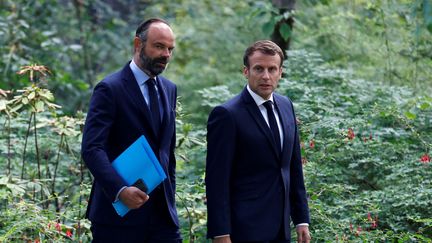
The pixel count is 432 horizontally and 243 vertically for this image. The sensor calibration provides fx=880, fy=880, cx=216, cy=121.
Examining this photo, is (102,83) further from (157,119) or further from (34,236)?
(34,236)

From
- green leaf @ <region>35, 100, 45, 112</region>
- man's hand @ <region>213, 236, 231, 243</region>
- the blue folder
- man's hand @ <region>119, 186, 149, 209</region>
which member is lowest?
man's hand @ <region>213, 236, 231, 243</region>

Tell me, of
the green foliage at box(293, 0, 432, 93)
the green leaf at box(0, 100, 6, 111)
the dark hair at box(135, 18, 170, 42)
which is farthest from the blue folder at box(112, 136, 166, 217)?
the green foliage at box(293, 0, 432, 93)

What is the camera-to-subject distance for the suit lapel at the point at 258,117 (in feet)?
16.0

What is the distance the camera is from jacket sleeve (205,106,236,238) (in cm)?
476

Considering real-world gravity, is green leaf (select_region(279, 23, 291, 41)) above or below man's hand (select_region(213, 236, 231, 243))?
above

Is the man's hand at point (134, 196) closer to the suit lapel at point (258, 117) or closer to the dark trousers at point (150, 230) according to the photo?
the dark trousers at point (150, 230)

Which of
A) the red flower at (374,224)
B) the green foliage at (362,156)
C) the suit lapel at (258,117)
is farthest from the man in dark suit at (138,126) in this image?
the red flower at (374,224)

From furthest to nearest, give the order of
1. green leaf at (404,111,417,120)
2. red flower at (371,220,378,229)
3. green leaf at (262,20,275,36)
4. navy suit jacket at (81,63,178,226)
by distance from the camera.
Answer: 1. green leaf at (262,20,275,36)
2. green leaf at (404,111,417,120)
3. red flower at (371,220,378,229)
4. navy suit jacket at (81,63,178,226)

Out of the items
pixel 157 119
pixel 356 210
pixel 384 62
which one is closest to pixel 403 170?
pixel 356 210

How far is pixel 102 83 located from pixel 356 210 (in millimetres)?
2515

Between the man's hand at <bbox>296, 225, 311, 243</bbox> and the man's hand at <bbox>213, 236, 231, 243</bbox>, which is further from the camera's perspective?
the man's hand at <bbox>296, 225, 311, 243</bbox>

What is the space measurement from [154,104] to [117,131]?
10.1 inches

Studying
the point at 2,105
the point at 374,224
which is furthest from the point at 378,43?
the point at 2,105

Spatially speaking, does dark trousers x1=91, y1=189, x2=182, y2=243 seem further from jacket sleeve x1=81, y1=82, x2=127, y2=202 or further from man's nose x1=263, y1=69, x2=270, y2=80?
man's nose x1=263, y1=69, x2=270, y2=80
